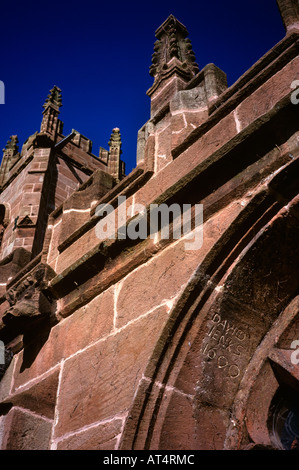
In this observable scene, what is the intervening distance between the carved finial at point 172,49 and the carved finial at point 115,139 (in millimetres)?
9216

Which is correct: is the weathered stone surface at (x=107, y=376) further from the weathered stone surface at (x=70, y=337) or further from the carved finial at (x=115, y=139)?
the carved finial at (x=115, y=139)

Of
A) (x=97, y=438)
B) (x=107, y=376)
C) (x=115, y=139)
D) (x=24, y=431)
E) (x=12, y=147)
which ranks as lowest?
(x=97, y=438)

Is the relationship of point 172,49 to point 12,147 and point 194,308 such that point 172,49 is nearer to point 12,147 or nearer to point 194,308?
point 194,308

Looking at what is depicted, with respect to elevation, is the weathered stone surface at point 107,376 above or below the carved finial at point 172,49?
below

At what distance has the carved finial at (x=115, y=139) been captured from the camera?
13.6 meters

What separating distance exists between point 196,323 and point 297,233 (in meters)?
0.69

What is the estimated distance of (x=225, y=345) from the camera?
93.0 inches

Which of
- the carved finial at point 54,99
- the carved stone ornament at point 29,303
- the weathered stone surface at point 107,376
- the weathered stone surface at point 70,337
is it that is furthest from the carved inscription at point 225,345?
the carved finial at point 54,99

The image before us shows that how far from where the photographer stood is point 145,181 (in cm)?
337

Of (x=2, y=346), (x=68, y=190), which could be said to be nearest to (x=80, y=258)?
(x=2, y=346)

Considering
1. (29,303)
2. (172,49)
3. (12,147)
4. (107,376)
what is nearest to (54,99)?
(12,147)

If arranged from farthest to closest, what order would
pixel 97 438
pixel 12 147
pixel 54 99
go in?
pixel 12 147
pixel 54 99
pixel 97 438

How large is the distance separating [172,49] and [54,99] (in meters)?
8.50

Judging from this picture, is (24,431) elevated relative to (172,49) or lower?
lower
